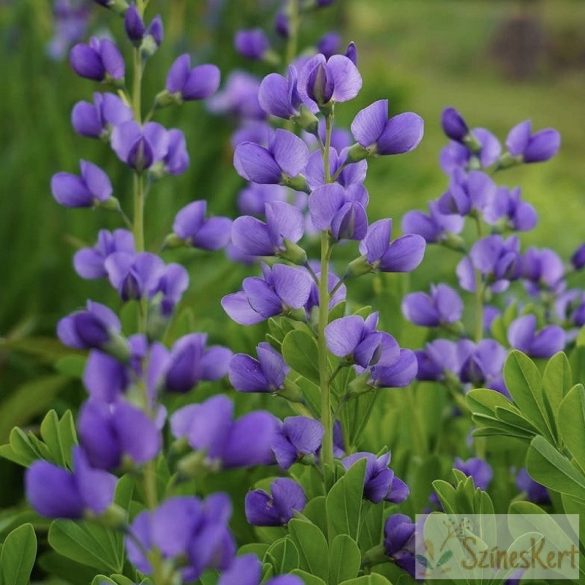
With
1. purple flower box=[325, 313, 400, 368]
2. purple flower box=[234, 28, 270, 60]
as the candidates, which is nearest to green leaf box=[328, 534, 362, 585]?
purple flower box=[325, 313, 400, 368]

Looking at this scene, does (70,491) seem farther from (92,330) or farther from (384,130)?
(384,130)

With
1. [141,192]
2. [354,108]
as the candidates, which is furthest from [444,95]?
[141,192]

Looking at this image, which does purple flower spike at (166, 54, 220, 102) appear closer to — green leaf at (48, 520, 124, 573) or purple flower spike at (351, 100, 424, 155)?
purple flower spike at (351, 100, 424, 155)

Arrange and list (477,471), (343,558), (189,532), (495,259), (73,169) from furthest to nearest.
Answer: (73,169) → (495,259) → (477,471) → (343,558) → (189,532)

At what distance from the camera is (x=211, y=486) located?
786 millimetres

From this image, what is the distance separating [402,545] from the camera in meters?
0.60

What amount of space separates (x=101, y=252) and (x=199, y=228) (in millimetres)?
92

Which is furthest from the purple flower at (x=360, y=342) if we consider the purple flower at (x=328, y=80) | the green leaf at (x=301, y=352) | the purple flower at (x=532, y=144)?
the purple flower at (x=532, y=144)

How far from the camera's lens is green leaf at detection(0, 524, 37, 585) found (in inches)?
23.0

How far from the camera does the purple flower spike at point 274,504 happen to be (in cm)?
59

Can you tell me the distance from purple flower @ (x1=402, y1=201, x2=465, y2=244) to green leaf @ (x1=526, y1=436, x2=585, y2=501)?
310 mm

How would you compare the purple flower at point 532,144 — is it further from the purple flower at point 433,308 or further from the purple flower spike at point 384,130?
the purple flower spike at point 384,130

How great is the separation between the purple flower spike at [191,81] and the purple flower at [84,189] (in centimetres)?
11

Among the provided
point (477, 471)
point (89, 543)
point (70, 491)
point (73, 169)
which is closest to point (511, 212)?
point (477, 471)
